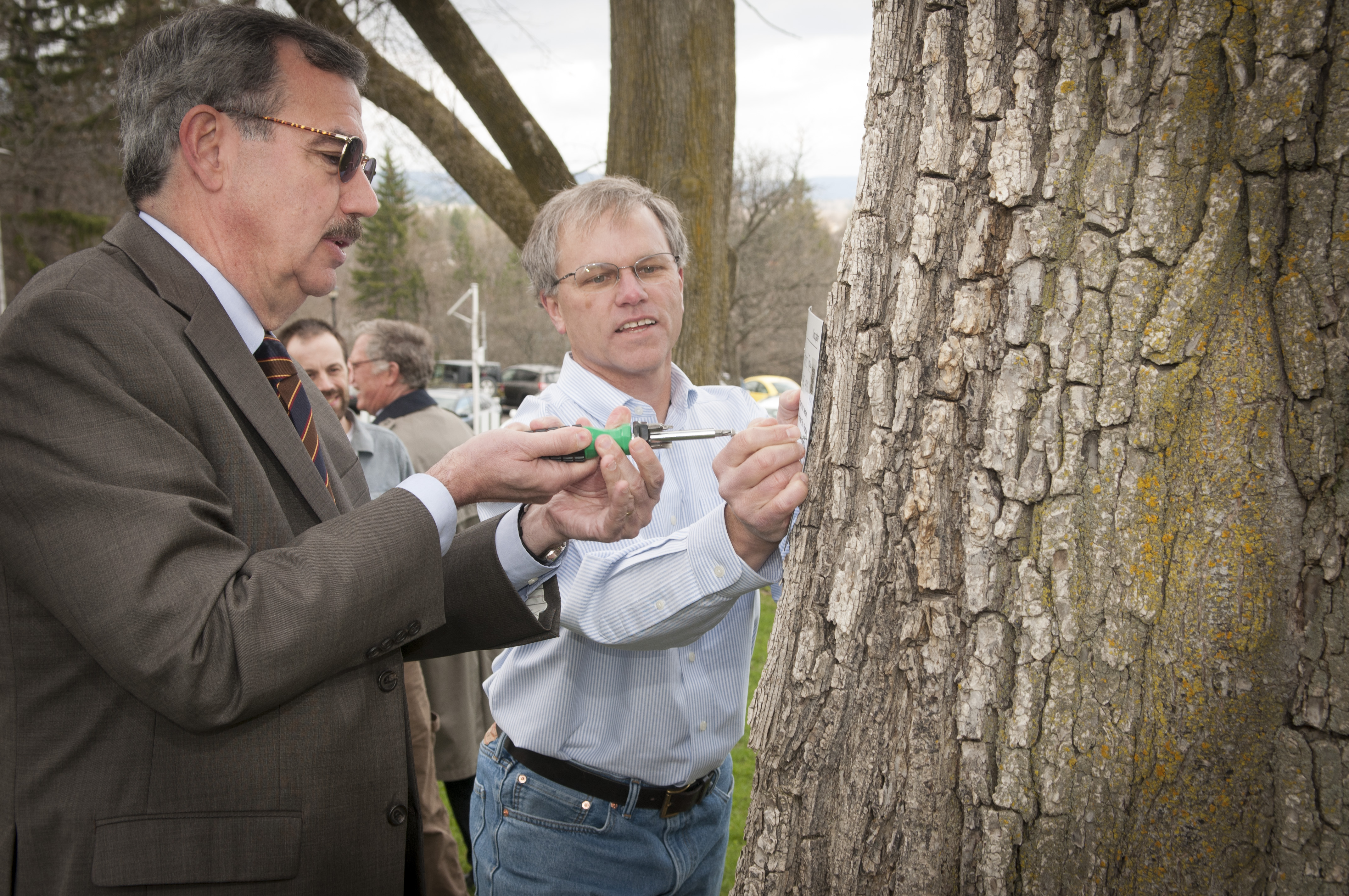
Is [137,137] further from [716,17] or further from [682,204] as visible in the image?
[716,17]

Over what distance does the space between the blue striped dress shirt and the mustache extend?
0.58 metres

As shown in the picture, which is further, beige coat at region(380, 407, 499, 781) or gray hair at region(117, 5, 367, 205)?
beige coat at region(380, 407, 499, 781)

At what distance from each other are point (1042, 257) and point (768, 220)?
34.7 meters

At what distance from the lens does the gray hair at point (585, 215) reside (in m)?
2.44

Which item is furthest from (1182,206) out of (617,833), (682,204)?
(682,204)

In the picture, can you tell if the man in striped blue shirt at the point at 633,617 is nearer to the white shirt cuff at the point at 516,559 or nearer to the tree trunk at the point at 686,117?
the white shirt cuff at the point at 516,559

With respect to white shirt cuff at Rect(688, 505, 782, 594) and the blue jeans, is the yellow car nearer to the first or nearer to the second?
the blue jeans

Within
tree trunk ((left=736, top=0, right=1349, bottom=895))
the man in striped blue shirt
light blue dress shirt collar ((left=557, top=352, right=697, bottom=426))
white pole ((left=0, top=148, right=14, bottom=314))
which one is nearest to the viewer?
tree trunk ((left=736, top=0, right=1349, bottom=895))

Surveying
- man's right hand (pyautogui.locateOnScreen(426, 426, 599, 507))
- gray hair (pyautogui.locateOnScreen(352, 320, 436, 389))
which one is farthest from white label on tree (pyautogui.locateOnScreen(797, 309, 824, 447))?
gray hair (pyautogui.locateOnScreen(352, 320, 436, 389))

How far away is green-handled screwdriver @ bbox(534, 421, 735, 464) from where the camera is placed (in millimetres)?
1793

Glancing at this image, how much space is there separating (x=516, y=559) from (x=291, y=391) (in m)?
0.60

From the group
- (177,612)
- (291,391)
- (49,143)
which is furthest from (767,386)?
(177,612)

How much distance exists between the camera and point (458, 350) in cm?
5347

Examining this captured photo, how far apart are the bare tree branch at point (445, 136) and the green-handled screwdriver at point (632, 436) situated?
454 cm
